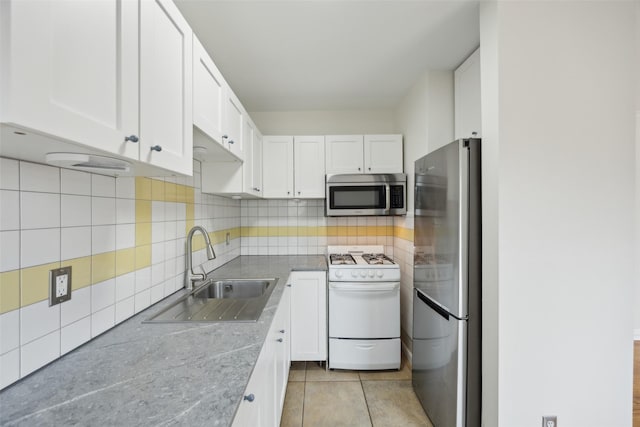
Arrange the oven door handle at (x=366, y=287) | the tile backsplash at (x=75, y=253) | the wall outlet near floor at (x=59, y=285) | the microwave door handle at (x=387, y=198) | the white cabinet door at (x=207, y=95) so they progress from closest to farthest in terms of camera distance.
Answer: the tile backsplash at (x=75, y=253)
the wall outlet near floor at (x=59, y=285)
the white cabinet door at (x=207, y=95)
the oven door handle at (x=366, y=287)
the microwave door handle at (x=387, y=198)

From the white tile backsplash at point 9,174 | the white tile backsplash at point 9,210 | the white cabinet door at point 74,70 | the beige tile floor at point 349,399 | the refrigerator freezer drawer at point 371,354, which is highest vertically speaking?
the white cabinet door at point 74,70

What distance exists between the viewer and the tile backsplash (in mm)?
802

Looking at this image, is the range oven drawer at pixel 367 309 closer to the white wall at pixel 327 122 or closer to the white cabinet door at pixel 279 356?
the white cabinet door at pixel 279 356

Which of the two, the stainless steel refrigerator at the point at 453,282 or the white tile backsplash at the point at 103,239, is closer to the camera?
the white tile backsplash at the point at 103,239

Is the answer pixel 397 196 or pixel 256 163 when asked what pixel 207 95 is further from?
pixel 397 196

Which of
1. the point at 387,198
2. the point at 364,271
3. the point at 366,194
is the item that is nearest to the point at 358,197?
the point at 366,194

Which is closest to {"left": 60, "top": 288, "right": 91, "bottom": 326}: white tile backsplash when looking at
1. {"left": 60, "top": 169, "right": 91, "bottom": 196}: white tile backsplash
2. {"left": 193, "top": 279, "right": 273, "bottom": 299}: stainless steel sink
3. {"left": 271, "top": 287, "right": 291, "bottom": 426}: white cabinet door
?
{"left": 60, "top": 169, "right": 91, "bottom": 196}: white tile backsplash

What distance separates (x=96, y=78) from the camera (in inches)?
27.1

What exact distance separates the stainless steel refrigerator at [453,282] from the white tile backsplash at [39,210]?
1.69 metres

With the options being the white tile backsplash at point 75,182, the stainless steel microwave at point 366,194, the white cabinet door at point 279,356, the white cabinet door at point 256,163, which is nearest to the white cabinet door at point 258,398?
the white cabinet door at point 279,356

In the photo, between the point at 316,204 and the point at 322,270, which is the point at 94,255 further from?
the point at 316,204

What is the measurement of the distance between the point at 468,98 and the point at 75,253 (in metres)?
2.34

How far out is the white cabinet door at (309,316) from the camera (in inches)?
96.1

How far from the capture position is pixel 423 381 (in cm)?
193
